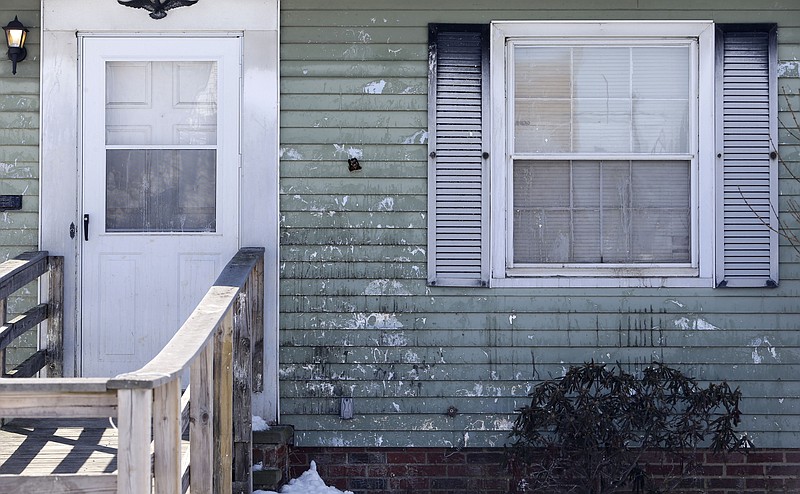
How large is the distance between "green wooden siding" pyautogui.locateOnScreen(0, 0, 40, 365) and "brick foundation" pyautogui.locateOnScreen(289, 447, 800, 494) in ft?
6.54

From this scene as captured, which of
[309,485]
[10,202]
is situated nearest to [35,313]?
[10,202]

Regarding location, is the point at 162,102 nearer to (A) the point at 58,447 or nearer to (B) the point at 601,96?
(A) the point at 58,447

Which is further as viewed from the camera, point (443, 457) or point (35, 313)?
point (443, 457)

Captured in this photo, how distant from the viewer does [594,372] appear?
5.56 meters

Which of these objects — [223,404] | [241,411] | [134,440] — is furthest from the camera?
[241,411]

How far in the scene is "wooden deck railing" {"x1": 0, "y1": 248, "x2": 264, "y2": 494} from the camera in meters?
3.47

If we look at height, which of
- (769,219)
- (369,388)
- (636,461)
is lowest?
(636,461)

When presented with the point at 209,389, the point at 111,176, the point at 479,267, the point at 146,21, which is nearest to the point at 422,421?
the point at 479,267

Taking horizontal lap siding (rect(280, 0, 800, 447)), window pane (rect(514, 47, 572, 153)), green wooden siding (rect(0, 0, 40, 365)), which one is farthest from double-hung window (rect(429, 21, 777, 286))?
green wooden siding (rect(0, 0, 40, 365))

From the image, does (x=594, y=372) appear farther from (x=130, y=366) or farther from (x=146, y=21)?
(x=146, y=21)

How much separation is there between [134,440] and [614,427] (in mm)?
2940

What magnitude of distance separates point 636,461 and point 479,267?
1449 mm

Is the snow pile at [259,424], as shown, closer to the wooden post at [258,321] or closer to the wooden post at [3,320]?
the wooden post at [258,321]

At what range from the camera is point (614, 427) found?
5430 mm
